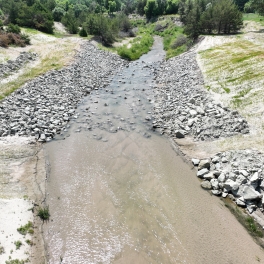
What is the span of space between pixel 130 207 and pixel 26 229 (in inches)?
264

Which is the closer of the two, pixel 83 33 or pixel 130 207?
pixel 130 207

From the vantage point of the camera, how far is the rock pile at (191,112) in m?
22.0

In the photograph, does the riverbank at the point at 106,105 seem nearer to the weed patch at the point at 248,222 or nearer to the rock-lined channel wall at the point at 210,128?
the rock-lined channel wall at the point at 210,128

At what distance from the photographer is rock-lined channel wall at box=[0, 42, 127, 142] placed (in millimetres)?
23175

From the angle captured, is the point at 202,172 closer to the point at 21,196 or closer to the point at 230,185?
the point at 230,185

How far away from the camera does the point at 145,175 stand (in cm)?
1844

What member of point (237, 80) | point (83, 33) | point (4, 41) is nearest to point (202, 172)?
point (237, 80)

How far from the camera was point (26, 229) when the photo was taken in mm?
13000

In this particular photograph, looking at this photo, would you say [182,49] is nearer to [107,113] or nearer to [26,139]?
[107,113]

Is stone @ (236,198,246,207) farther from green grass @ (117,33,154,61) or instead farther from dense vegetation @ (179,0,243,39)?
dense vegetation @ (179,0,243,39)

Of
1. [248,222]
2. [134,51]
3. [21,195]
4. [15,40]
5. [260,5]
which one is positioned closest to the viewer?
[248,222]

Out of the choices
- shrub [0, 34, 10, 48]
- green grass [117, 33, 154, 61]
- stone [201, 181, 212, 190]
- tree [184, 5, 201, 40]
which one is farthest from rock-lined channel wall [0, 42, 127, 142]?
tree [184, 5, 201, 40]

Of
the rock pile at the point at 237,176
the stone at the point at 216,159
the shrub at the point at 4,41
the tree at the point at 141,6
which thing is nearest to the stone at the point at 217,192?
the rock pile at the point at 237,176

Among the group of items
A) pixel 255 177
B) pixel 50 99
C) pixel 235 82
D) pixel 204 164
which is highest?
pixel 235 82
